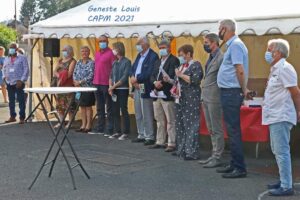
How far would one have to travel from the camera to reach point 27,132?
36.3 ft

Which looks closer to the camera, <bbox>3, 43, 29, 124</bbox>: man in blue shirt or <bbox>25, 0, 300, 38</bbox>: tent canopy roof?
<bbox>25, 0, 300, 38</bbox>: tent canopy roof

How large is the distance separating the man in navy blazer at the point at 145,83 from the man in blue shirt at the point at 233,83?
2.41 meters

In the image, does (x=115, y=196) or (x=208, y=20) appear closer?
(x=115, y=196)

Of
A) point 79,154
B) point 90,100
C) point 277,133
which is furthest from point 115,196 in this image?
point 90,100

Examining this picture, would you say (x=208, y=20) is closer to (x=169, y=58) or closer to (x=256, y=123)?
(x=169, y=58)

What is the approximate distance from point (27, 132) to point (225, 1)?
4870 mm

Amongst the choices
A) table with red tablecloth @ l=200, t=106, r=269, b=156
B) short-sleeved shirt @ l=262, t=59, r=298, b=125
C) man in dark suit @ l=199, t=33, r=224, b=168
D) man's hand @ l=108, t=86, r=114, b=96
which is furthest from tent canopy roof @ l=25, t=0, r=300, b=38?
short-sleeved shirt @ l=262, t=59, r=298, b=125

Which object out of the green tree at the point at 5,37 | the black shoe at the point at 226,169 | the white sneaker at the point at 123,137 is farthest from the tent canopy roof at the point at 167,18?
the green tree at the point at 5,37

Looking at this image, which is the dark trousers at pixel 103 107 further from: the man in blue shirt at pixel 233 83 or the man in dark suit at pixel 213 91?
the man in blue shirt at pixel 233 83

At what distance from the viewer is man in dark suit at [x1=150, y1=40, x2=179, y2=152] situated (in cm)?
872

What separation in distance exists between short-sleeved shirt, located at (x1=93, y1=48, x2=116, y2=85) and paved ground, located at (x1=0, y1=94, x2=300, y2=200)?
1372mm

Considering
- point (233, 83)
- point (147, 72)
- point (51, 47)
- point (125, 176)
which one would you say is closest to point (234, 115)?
point (233, 83)

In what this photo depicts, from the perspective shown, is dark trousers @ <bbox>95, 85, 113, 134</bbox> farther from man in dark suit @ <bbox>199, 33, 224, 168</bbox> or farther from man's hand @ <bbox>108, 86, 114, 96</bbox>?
man in dark suit @ <bbox>199, 33, 224, 168</bbox>

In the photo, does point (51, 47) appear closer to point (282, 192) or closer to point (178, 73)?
point (178, 73)
